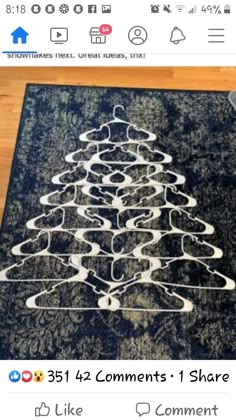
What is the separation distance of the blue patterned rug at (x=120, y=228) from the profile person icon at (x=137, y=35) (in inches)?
17.1

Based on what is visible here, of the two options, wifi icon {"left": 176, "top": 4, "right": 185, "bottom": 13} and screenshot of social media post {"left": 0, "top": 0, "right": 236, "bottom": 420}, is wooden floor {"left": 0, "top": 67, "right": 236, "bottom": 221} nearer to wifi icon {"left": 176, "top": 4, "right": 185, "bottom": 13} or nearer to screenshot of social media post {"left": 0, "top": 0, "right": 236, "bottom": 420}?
screenshot of social media post {"left": 0, "top": 0, "right": 236, "bottom": 420}

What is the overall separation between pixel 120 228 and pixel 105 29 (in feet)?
1.49

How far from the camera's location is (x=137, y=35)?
70cm

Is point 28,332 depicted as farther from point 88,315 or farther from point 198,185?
point 198,185
